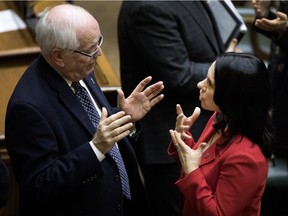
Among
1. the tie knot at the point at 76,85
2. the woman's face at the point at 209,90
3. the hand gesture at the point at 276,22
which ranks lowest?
the hand gesture at the point at 276,22

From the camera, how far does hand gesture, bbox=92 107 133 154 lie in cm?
187


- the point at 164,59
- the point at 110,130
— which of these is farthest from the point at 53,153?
the point at 164,59

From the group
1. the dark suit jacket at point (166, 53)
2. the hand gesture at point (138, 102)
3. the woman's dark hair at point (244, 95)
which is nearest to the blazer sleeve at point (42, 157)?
the hand gesture at point (138, 102)

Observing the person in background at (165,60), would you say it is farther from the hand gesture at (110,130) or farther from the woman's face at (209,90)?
the hand gesture at (110,130)

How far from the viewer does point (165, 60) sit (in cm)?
254

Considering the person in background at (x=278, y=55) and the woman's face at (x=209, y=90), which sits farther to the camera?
the person in background at (x=278, y=55)

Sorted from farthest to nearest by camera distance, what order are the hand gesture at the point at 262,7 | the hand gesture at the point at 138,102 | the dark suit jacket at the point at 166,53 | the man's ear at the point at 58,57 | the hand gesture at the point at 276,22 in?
1. the hand gesture at the point at 262,7
2. the hand gesture at the point at 276,22
3. the dark suit jacket at the point at 166,53
4. the hand gesture at the point at 138,102
5. the man's ear at the point at 58,57

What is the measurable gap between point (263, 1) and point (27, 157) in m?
1.67

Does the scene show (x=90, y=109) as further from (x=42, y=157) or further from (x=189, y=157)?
(x=189, y=157)

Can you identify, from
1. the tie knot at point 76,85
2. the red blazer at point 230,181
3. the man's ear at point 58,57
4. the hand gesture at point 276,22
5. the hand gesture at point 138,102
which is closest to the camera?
the red blazer at point 230,181

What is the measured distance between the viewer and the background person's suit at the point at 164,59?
8.29ft

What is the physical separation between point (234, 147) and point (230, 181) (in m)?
0.12

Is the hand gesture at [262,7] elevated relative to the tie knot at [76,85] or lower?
lower

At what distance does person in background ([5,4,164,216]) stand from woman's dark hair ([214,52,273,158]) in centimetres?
35
